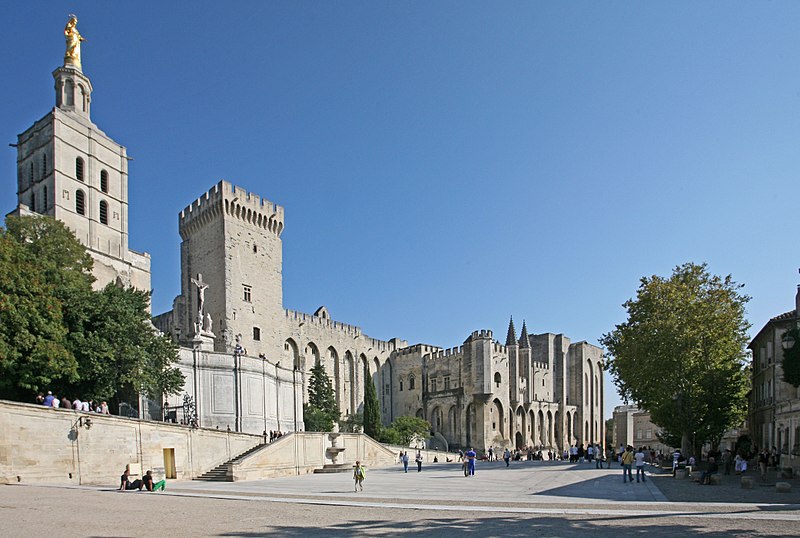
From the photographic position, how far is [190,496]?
55.8ft

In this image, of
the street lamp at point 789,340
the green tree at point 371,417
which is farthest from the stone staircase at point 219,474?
the green tree at point 371,417

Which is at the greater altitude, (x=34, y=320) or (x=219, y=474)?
(x=34, y=320)

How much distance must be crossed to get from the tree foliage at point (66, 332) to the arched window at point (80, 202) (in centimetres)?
1408

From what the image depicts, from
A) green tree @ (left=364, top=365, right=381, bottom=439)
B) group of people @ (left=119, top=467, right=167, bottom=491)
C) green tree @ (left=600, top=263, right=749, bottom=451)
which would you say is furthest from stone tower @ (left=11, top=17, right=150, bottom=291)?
green tree @ (left=600, top=263, right=749, bottom=451)

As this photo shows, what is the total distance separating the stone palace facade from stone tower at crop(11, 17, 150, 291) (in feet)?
0.29

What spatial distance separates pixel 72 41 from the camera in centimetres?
4422

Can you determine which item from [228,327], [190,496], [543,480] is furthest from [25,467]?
[228,327]

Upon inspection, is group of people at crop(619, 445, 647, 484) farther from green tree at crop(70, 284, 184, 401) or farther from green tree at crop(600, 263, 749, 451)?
green tree at crop(70, 284, 184, 401)

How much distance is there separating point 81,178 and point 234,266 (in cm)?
1167

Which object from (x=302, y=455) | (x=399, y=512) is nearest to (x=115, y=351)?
(x=302, y=455)

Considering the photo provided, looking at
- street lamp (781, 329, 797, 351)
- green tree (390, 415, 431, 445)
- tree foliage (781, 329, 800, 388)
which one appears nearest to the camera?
street lamp (781, 329, 797, 351)

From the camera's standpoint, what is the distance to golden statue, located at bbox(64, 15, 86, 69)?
44.1 m

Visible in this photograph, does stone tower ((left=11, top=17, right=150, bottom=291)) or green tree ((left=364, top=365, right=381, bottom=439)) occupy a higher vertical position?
stone tower ((left=11, top=17, right=150, bottom=291))

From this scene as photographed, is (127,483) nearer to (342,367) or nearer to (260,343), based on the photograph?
(260,343)
